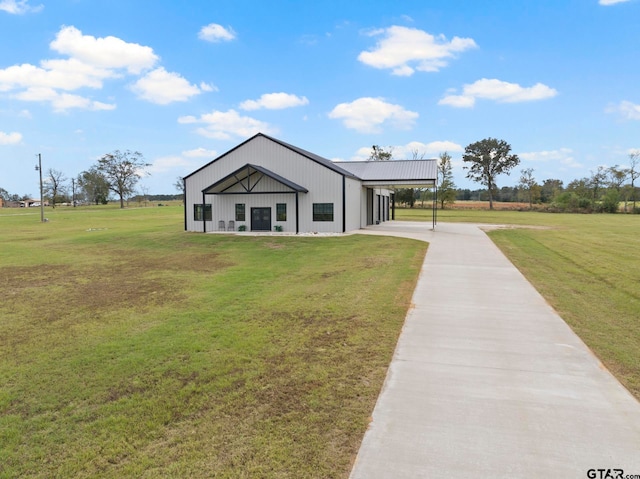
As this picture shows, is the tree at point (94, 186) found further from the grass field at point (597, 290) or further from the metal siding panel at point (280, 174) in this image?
the grass field at point (597, 290)

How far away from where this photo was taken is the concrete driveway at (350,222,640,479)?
3.11 metres

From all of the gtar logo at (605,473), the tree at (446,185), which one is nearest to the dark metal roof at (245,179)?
the gtar logo at (605,473)

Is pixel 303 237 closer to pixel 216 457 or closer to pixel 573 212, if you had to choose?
pixel 216 457

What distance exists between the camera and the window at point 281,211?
2564cm

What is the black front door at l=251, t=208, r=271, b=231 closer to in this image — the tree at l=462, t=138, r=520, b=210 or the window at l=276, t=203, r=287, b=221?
Answer: the window at l=276, t=203, r=287, b=221

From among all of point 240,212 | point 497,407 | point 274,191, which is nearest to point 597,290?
point 497,407

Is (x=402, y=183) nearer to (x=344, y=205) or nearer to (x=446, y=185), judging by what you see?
(x=344, y=205)

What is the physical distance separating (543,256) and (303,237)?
11.9m

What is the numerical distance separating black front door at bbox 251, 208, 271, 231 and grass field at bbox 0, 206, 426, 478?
48.0 ft

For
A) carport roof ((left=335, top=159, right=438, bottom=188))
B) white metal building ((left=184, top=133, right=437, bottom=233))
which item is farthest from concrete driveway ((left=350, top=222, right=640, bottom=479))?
carport roof ((left=335, top=159, right=438, bottom=188))

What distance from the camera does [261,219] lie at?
2609 centimetres

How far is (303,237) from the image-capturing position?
22328 mm

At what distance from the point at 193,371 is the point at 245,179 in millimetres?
21989

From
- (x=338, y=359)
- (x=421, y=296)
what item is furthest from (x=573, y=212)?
(x=338, y=359)
